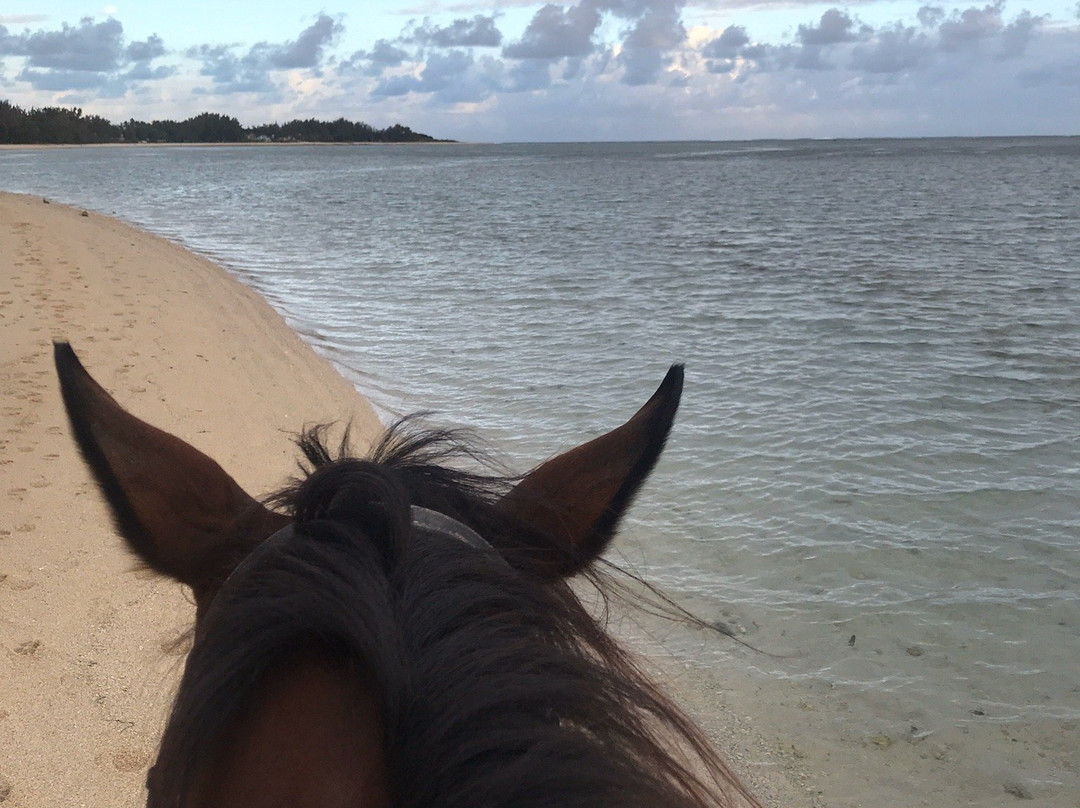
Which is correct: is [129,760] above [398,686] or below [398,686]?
below

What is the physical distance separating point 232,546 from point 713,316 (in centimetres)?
1152

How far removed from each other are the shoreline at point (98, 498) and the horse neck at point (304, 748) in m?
0.54

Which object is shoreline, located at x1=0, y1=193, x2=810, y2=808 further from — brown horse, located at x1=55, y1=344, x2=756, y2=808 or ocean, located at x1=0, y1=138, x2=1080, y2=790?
ocean, located at x1=0, y1=138, x2=1080, y2=790

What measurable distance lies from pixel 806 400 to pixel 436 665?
795 cm

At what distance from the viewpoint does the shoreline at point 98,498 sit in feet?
9.64

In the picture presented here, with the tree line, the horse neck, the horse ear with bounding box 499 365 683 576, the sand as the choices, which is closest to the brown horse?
the horse neck

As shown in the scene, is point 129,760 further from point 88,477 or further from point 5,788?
point 88,477

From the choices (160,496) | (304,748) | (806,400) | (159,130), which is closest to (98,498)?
(160,496)

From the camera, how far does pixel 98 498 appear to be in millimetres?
1360

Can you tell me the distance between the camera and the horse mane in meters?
0.74

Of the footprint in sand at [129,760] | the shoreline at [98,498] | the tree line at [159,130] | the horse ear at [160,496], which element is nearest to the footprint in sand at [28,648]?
the shoreline at [98,498]

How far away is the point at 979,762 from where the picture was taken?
3.54 meters

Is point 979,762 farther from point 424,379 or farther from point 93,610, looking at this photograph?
point 424,379

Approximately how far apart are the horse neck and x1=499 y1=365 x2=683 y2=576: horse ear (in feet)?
1.60
